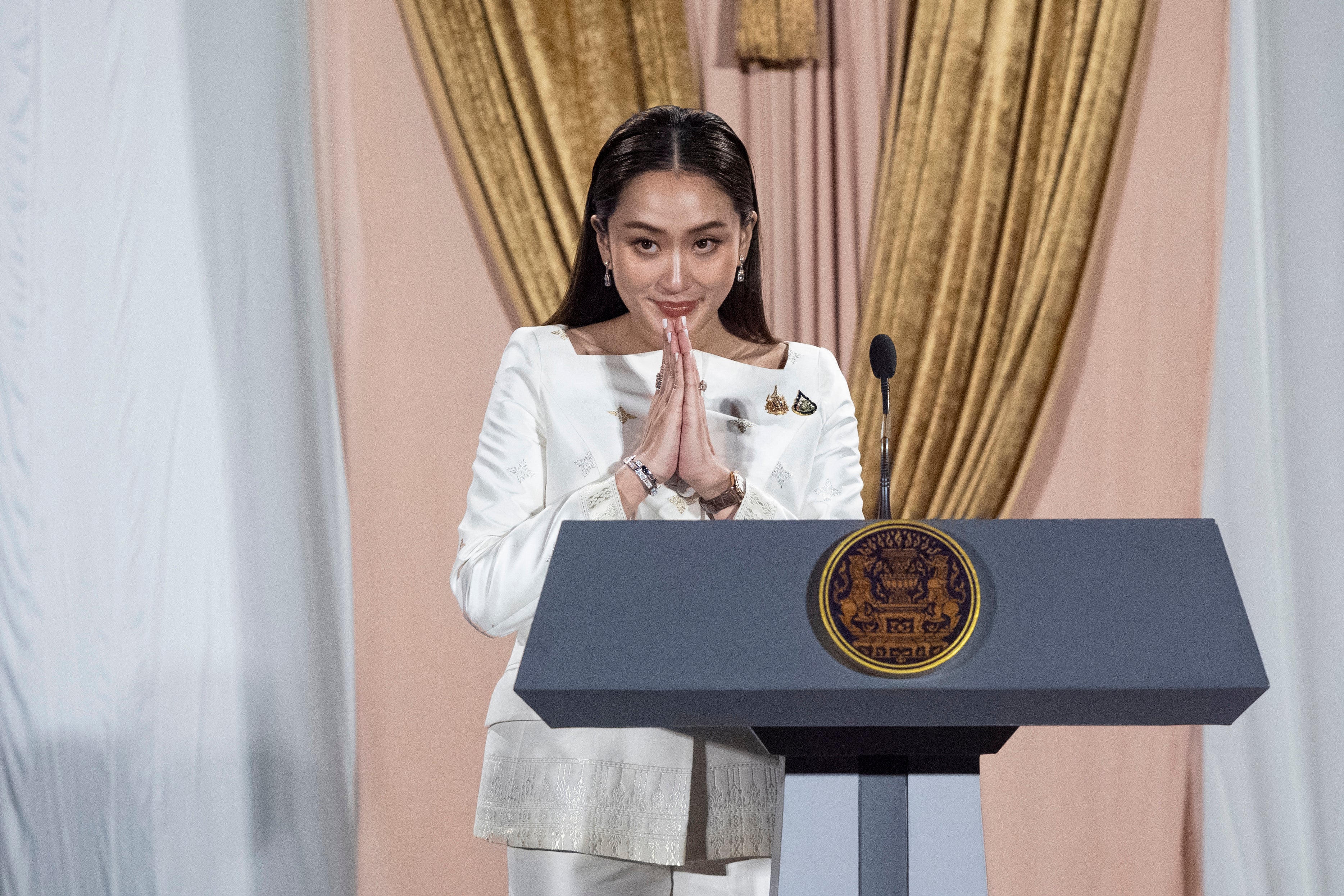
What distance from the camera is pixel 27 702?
7.88ft

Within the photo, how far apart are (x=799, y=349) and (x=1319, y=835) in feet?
5.55

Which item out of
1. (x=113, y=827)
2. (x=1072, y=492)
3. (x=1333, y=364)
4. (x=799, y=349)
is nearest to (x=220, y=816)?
(x=113, y=827)

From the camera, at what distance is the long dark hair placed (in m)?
1.57

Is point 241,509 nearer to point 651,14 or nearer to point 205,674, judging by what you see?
point 205,674

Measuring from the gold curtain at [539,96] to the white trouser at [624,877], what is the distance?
1449 millimetres

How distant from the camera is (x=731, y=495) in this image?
1408 mm

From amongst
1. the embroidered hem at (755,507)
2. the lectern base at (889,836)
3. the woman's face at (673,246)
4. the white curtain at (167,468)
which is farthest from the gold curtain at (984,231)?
the lectern base at (889,836)

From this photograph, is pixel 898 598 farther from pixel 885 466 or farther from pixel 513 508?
pixel 513 508

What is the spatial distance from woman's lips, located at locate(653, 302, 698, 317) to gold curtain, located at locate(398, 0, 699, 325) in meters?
0.99

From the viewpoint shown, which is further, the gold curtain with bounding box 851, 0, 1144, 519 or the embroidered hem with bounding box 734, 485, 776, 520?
the gold curtain with bounding box 851, 0, 1144, 519

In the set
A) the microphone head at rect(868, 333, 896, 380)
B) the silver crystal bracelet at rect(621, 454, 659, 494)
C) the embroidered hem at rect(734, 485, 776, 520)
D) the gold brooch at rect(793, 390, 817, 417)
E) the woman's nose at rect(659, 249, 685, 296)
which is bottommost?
the embroidered hem at rect(734, 485, 776, 520)

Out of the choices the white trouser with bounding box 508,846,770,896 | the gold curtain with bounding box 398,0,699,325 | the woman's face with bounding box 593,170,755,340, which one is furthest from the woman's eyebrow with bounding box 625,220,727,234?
the gold curtain with bounding box 398,0,699,325

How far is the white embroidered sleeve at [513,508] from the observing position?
53.3 inches

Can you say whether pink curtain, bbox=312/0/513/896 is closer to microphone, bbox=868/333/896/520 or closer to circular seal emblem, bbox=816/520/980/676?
microphone, bbox=868/333/896/520
